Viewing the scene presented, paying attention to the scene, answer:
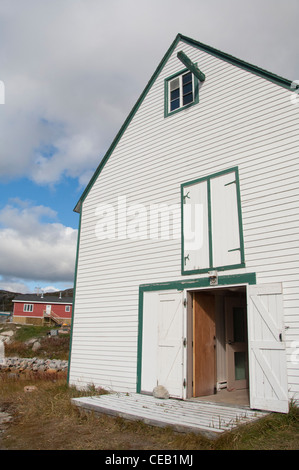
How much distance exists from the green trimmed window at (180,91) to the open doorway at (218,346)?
17.7 ft

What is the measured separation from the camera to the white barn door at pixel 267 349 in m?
6.49

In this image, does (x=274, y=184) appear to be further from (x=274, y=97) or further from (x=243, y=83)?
(x=243, y=83)

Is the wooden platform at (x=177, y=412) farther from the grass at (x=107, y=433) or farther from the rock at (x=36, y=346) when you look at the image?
the rock at (x=36, y=346)

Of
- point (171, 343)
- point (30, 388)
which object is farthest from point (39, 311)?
point (171, 343)

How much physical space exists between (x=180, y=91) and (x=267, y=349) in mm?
7530

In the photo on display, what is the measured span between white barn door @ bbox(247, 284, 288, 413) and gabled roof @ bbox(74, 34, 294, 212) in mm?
4600

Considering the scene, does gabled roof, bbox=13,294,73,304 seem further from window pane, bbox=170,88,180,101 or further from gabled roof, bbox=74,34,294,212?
window pane, bbox=170,88,180,101

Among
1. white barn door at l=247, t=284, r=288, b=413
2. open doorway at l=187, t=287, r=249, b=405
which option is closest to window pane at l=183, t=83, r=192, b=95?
open doorway at l=187, t=287, r=249, b=405

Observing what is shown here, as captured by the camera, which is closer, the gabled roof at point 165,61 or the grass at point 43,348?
the gabled roof at point 165,61

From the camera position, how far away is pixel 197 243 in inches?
348

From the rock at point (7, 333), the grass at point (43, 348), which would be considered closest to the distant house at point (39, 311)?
the rock at point (7, 333)

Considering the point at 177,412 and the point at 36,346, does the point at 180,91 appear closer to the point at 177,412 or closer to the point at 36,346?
the point at 177,412

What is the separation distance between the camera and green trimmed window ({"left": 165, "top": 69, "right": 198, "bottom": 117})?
1016 cm
